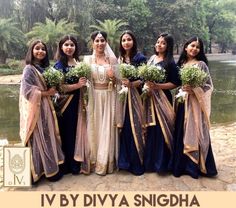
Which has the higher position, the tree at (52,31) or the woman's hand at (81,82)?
the tree at (52,31)

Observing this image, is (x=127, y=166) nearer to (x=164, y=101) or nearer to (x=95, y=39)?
(x=164, y=101)

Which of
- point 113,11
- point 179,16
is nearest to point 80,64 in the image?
point 113,11

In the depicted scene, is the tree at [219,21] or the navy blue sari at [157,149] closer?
the navy blue sari at [157,149]

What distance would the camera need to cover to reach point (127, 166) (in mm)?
3750

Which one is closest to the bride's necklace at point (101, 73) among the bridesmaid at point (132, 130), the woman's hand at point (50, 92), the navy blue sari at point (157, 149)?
the bridesmaid at point (132, 130)

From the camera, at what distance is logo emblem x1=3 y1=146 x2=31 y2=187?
3.31 metres

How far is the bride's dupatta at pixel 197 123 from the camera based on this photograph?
3.61m

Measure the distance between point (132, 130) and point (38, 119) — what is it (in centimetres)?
103

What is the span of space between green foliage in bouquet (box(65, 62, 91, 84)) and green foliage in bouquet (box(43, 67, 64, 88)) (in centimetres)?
13

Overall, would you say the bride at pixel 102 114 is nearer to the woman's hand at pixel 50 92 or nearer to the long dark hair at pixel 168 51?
the woman's hand at pixel 50 92

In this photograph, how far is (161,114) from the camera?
3.71 metres

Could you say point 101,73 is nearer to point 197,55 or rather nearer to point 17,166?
point 197,55

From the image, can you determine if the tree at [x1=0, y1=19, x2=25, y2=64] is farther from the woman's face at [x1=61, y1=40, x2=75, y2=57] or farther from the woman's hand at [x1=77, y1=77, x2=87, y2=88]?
the woman's hand at [x1=77, y1=77, x2=87, y2=88]

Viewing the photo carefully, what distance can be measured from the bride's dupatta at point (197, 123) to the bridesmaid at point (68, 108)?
122cm
